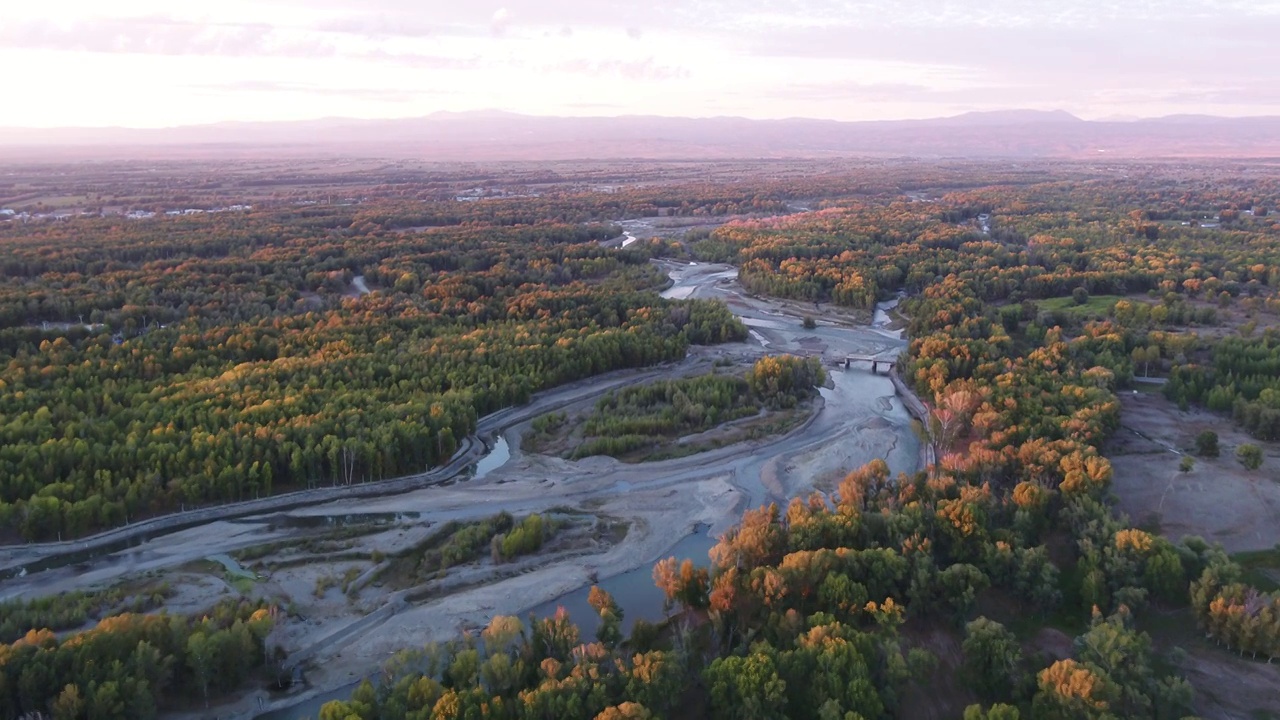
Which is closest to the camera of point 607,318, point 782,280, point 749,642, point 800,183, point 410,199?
point 749,642

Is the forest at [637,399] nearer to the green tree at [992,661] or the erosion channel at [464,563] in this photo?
the green tree at [992,661]

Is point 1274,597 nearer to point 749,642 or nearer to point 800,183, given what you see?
point 749,642

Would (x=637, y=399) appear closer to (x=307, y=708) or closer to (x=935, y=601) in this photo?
(x=935, y=601)

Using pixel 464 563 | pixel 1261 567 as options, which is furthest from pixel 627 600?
pixel 1261 567

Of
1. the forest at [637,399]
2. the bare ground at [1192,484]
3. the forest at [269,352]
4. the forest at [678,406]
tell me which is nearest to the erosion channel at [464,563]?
the forest at [678,406]

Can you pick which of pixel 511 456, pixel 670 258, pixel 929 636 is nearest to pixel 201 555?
pixel 511 456
